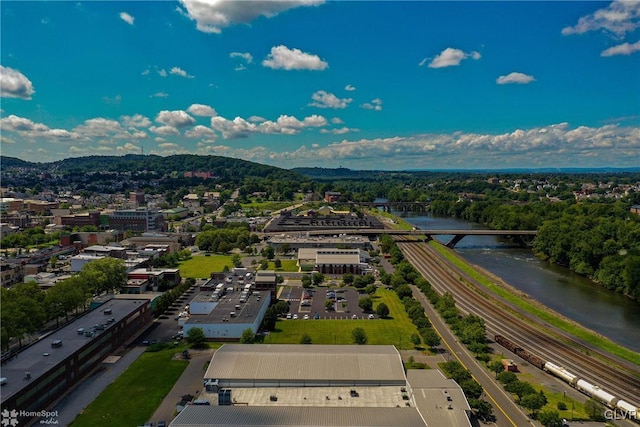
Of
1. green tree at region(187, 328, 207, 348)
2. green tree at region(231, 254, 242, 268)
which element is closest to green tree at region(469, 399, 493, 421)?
green tree at region(187, 328, 207, 348)

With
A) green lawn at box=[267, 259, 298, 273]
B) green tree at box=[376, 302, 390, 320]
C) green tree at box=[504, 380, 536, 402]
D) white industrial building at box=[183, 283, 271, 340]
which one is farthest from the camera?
green lawn at box=[267, 259, 298, 273]

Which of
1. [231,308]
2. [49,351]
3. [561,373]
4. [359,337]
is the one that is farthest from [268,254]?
[561,373]

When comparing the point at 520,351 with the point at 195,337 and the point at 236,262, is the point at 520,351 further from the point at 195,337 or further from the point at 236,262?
the point at 236,262

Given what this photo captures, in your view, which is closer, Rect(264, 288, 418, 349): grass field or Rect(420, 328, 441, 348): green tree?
Rect(420, 328, 441, 348): green tree

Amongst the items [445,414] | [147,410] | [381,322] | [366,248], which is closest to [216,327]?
[147,410]

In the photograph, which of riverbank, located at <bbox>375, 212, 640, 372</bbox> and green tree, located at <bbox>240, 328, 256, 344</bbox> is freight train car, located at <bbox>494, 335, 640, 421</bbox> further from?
green tree, located at <bbox>240, 328, 256, 344</bbox>

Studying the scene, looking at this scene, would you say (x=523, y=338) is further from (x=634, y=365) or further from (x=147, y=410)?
(x=147, y=410)

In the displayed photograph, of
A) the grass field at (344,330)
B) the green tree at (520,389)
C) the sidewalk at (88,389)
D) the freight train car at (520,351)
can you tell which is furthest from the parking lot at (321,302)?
the green tree at (520,389)
